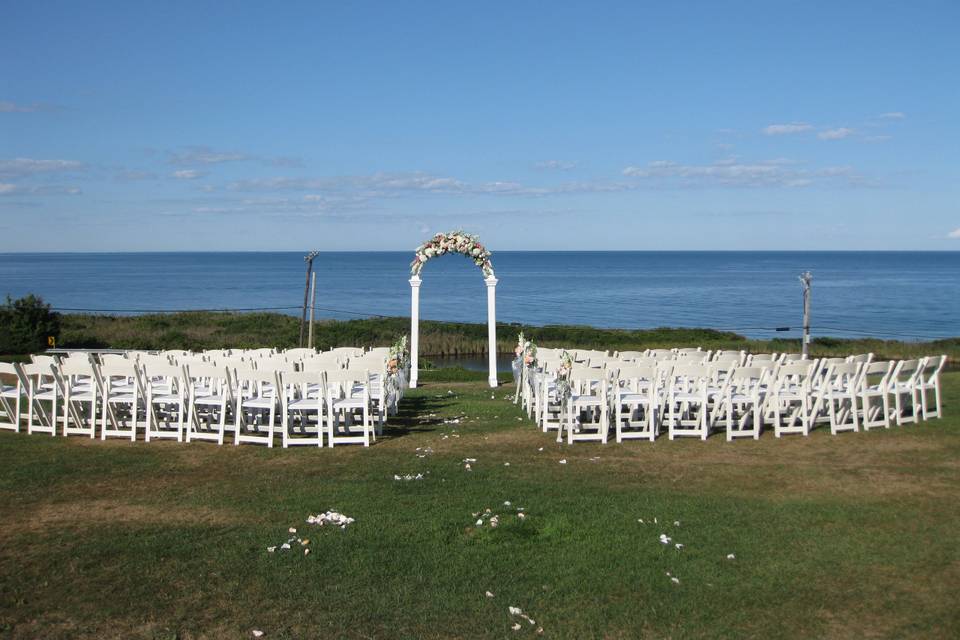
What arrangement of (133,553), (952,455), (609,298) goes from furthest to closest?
(609,298), (952,455), (133,553)

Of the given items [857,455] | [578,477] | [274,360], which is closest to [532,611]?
[578,477]

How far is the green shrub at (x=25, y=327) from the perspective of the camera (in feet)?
76.6

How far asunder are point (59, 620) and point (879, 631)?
4738 millimetres

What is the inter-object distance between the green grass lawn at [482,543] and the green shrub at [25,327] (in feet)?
50.0

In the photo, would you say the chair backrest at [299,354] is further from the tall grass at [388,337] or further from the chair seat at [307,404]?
the tall grass at [388,337]

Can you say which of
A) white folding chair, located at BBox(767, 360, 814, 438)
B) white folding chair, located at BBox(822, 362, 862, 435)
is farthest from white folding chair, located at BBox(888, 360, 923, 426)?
white folding chair, located at BBox(767, 360, 814, 438)

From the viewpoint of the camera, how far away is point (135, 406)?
34.4 ft

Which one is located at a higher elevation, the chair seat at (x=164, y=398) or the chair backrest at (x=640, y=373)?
the chair backrest at (x=640, y=373)

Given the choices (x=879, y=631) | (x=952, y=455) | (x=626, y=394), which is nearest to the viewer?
(x=879, y=631)

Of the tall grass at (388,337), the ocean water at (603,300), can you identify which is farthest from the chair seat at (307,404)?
the ocean water at (603,300)

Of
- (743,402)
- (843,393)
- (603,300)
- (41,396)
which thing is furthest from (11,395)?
(603,300)

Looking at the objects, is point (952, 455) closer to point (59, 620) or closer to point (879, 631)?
point (879, 631)

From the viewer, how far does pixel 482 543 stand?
6262 millimetres

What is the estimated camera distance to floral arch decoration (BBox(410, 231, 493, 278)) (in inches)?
689
